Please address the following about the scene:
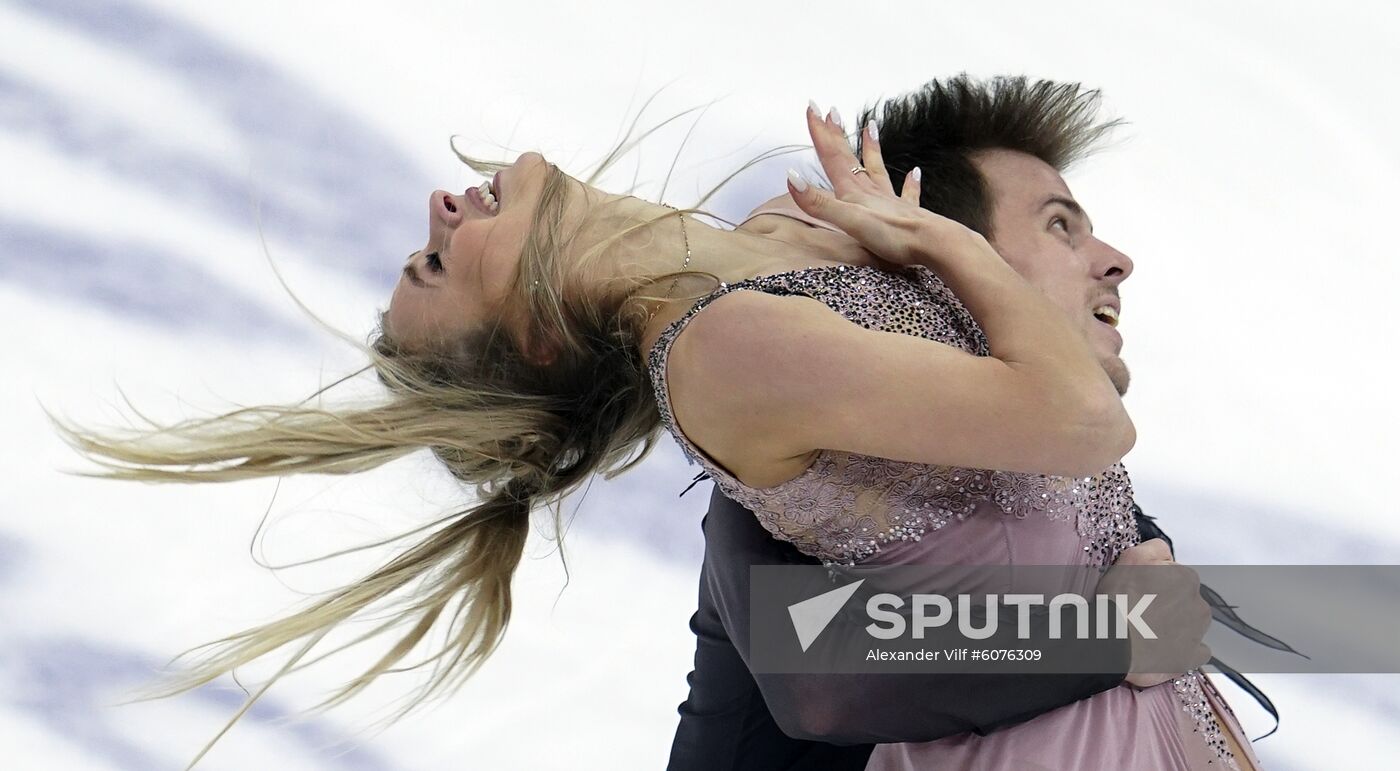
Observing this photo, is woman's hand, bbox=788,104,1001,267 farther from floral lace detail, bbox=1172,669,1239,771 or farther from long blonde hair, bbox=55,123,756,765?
floral lace detail, bbox=1172,669,1239,771

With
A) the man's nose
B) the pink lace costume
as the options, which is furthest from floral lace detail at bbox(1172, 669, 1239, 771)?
the man's nose

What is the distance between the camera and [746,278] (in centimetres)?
165

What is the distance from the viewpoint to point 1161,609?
1615 mm

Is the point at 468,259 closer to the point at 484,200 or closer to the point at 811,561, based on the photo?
the point at 484,200

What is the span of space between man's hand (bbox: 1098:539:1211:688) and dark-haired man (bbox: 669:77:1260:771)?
0.05 ft

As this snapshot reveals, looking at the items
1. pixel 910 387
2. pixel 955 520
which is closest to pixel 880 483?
pixel 955 520

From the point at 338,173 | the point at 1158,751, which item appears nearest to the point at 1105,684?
the point at 1158,751

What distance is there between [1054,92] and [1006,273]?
25.1 inches

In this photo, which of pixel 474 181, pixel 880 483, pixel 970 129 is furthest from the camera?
pixel 474 181

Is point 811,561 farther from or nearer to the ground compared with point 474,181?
nearer to the ground

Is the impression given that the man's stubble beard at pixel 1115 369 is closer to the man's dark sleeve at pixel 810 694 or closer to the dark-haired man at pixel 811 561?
the dark-haired man at pixel 811 561

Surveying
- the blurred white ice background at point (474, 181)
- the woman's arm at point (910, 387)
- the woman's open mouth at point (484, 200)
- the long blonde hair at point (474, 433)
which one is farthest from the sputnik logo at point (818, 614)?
the blurred white ice background at point (474, 181)

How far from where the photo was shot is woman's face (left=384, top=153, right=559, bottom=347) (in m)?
1.73

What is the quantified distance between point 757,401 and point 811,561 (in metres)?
0.35
